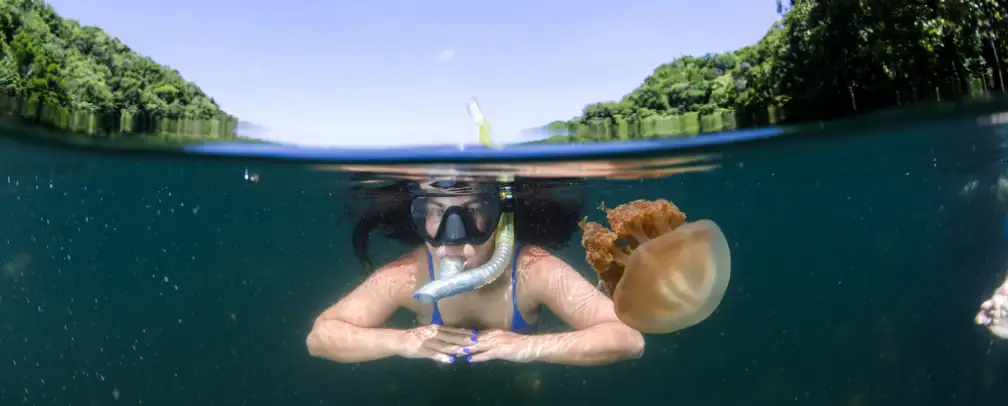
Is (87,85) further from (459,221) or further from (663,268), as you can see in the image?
(663,268)

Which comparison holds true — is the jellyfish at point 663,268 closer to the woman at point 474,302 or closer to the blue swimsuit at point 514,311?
the woman at point 474,302

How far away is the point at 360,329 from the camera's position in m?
4.95

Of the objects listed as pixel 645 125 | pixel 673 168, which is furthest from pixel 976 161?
pixel 645 125

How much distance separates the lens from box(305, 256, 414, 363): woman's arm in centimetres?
485

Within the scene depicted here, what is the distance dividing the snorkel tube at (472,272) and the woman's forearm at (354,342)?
2.07 feet

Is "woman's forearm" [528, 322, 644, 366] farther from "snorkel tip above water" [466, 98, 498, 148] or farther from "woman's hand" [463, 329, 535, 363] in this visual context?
"snorkel tip above water" [466, 98, 498, 148]

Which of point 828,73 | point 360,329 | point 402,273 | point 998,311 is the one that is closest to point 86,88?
point 402,273

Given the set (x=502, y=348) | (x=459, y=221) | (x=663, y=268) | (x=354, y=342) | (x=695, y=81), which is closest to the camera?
(x=663, y=268)

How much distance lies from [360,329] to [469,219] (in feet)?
4.74

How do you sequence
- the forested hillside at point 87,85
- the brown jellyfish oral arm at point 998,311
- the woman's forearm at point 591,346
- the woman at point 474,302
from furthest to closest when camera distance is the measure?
the brown jellyfish oral arm at point 998,311 → the forested hillside at point 87,85 → the woman at point 474,302 → the woman's forearm at point 591,346

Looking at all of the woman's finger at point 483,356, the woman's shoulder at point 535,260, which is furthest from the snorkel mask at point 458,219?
the woman's finger at point 483,356

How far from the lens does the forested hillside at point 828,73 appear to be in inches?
296

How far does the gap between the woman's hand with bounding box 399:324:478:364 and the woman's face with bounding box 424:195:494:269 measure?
877 mm

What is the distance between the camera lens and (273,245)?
2534 centimetres
